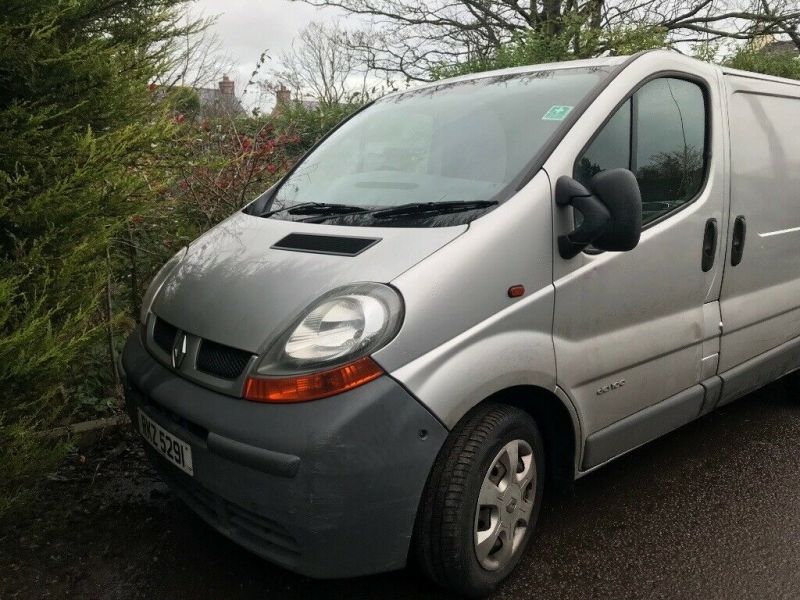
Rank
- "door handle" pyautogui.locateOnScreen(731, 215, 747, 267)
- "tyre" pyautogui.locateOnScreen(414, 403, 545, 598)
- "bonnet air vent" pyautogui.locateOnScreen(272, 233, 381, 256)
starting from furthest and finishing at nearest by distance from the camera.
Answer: "door handle" pyautogui.locateOnScreen(731, 215, 747, 267), "bonnet air vent" pyautogui.locateOnScreen(272, 233, 381, 256), "tyre" pyautogui.locateOnScreen(414, 403, 545, 598)

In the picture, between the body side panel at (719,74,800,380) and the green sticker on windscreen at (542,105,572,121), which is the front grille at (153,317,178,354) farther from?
the body side panel at (719,74,800,380)

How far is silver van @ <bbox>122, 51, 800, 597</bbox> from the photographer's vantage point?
190 cm

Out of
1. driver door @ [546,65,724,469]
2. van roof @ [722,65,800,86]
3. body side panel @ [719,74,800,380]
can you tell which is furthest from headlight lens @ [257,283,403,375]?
van roof @ [722,65,800,86]

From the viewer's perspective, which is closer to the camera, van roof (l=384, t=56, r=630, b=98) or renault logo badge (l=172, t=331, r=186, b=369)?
renault logo badge (l=172, t=331, r=186, b=369)

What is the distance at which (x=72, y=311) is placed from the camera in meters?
2.44

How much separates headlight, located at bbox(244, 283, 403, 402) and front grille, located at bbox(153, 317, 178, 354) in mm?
525

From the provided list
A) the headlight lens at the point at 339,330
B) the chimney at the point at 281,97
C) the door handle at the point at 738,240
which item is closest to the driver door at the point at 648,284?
the door handle at the point at 738,240

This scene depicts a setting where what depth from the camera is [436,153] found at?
107 inches

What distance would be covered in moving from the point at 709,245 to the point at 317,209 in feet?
5.38

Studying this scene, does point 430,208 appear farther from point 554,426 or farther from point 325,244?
point 554,426

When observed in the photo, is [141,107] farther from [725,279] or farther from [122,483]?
[725,279]

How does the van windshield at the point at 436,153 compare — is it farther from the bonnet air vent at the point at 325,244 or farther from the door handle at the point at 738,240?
the door handle at the point at 738,240

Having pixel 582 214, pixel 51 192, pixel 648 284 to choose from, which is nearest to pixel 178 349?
pixel 51 192

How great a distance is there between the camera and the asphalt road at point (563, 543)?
2.35 metres
